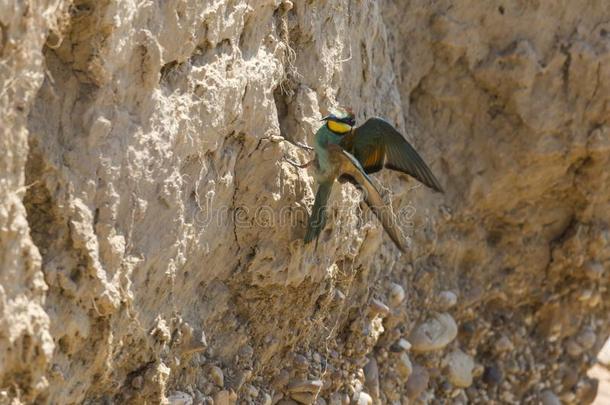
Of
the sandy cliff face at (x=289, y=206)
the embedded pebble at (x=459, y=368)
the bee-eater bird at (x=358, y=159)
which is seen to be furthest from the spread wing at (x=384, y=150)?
the embedded pebble at (x=459, y=368)

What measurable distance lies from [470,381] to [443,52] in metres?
1.35

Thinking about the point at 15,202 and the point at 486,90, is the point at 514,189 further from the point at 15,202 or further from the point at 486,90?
the point at 15,202

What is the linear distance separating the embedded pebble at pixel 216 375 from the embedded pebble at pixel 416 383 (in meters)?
1.09

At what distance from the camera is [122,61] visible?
2281 millimetres

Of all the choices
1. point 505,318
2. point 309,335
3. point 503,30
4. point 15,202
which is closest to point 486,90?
point 503,30

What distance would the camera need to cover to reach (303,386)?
10.3ft

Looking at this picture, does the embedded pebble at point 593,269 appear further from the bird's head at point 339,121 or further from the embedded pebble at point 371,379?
the bird's head at point 339,121

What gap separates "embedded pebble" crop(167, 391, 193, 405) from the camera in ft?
8.72

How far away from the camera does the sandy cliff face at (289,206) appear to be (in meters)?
2.18

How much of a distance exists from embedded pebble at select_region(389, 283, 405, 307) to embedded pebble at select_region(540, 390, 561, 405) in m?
0.97

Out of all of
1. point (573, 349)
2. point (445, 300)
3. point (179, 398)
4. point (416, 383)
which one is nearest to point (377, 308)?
point (416, 383)

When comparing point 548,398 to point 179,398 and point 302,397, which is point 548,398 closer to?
point 302,397

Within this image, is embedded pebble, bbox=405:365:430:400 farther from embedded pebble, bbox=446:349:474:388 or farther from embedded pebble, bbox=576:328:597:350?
embedded pebble, bbox=576:328:597:350

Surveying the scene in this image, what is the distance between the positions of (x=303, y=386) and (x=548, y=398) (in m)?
1.53
